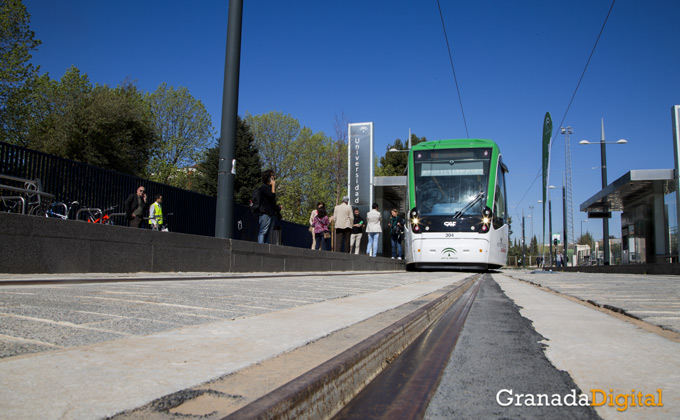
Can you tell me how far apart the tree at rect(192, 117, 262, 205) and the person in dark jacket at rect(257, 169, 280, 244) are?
3399cm

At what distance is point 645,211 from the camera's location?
2766 centimetres

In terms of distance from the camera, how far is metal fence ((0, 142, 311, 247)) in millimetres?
8742

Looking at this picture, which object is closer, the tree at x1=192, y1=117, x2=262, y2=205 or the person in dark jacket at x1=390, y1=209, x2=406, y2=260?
the person in dark jacket at x1=390, y1=209, x2=406, y2=260

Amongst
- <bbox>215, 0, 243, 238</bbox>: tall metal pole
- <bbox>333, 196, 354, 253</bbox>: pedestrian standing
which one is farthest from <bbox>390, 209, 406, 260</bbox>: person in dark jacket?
<bbox>215, 0, 243, 238</bbox>: tall metal pole

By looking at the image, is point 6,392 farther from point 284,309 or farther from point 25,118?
point 25,118

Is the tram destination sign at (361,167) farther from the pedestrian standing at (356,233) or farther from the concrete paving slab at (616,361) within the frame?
the concrete paving slab at (616,361)

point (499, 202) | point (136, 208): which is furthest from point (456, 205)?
point (136, 208)

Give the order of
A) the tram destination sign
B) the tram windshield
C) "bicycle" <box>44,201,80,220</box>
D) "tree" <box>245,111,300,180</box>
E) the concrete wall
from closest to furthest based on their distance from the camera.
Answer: the concrete wall
"bicycle" <box>44,201,80,220</box>
the tram windshield
the tram destination sign
"tree" <box>245,111,300,180</box>

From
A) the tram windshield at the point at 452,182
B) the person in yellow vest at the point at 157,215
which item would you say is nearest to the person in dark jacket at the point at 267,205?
the person in yellow vest at the point at 157,215

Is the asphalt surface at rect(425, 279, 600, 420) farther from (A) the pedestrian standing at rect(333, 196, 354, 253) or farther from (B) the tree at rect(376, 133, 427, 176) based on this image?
(B) the tree at rect(376, 133, 427, 176)

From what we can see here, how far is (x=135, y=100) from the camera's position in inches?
1609

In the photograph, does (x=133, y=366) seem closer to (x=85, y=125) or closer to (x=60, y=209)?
(x=60, y=209)

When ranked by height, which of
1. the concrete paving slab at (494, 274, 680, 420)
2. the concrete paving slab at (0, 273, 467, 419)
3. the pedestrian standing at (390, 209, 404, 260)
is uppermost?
the pedestrian standing at (390, 209, 404, 260)

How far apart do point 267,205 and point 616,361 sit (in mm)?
8957
